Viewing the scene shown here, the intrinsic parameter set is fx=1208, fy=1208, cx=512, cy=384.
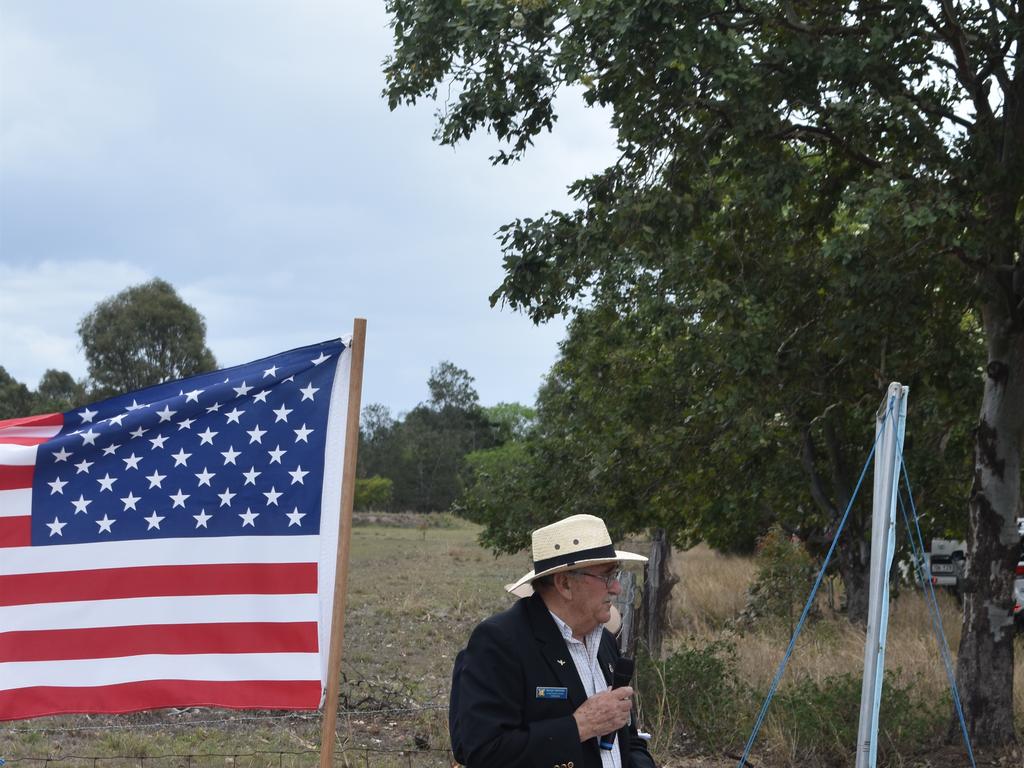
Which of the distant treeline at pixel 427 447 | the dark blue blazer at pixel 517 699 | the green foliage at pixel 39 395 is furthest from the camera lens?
the distant treeline at pixel 427 447

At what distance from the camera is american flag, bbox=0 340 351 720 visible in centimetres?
580

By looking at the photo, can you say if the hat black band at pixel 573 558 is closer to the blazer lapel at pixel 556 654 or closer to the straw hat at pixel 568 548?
the straw hat at pixel 568 548

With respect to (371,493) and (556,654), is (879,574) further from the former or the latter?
(371,493)

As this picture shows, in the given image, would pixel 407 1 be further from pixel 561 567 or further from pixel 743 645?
pixel 743 645

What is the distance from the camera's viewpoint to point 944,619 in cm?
1805

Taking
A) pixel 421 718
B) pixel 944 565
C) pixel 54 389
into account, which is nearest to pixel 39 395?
pixel 54 389

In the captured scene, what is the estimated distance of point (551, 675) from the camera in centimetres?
398

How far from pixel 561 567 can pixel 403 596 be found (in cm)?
2080

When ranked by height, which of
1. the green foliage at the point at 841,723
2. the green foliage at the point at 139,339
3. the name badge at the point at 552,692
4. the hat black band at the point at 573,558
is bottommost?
the green foliage at the point at 841,723

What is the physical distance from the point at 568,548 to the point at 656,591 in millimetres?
10105

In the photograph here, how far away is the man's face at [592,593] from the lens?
4.09 metres

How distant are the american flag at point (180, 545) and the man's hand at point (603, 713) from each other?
7.14ft

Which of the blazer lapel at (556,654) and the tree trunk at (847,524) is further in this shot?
the tree trunk at (847,524)

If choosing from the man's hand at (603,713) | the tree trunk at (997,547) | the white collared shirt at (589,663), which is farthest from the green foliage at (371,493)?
the man's hand at (603,713)
